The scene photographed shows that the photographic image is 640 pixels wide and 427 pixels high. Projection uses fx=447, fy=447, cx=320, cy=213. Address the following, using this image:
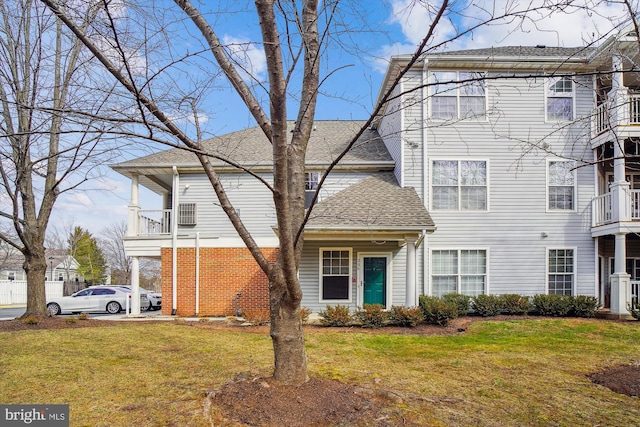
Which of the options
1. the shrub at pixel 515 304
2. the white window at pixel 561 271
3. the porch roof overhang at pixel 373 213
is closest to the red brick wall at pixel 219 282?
the porch roof overhang at pixel 373 213

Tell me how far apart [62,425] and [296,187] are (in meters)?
3.16

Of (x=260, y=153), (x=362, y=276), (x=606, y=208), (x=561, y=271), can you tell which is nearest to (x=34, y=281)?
(x=260, y=153)

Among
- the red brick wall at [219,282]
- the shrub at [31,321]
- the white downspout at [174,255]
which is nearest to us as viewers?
the shrub at [31,321]

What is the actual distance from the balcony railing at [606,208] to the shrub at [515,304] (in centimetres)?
341

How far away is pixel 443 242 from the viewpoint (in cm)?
1368

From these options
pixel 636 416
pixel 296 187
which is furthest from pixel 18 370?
pixel 636 416

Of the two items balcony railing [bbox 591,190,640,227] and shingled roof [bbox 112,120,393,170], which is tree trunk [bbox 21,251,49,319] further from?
balcony railing [bbox 591,190,640,227]

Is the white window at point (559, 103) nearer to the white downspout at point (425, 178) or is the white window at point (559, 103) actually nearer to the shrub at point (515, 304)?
the white downspout at point (425, 178)

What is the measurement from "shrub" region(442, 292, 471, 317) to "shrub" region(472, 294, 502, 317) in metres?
0.21

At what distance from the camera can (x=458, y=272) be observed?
44.7 feet

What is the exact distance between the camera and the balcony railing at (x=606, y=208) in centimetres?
1293

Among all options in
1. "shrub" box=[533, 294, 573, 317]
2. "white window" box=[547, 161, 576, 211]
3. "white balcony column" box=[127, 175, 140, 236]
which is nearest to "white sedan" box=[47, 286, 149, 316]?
"white balcony column" box=[127, 175, 140, 236]

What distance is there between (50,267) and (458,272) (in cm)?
4255

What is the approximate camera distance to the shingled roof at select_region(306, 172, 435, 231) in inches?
463
